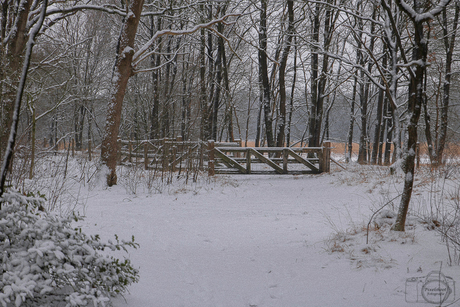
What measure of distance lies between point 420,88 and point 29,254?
3.88m

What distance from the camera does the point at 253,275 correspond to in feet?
10.6

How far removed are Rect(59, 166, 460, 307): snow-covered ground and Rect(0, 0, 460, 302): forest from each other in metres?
0.73

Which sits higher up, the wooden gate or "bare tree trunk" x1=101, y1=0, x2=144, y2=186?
"bare tree trunk" x1=101, y1=0, x2=144, y2=186

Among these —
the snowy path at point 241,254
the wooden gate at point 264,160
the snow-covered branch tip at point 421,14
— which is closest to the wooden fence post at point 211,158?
the wooden gate at point 264,160

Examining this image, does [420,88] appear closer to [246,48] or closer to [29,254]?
[29,254]

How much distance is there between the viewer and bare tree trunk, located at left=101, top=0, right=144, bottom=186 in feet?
25.9

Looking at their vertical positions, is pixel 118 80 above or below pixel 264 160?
above

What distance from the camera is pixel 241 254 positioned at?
3.86 metres
